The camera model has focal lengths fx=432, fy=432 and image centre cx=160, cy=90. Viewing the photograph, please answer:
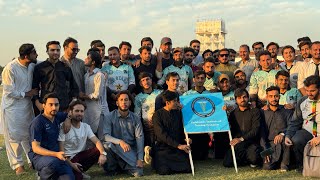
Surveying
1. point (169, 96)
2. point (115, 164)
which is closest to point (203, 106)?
point (169, 96)

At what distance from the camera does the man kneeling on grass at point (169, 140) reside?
7.88 m

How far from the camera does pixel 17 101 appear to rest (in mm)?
8062

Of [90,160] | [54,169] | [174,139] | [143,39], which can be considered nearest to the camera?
[54,169]

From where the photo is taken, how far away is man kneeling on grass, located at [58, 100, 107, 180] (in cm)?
727

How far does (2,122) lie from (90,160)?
77.9 inches

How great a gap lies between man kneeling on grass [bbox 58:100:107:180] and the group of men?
17mm

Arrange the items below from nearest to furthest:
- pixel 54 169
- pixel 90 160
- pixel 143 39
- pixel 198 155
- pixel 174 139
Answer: pixel 54 169
pixel 90 160
pixel 174 139
pixel 198 155
pixel 143 39

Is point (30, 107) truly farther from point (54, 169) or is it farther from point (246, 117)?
point (246, 117)

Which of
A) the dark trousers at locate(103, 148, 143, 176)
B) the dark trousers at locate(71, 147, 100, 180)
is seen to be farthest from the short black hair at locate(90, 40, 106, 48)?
the dark trousers at locate(71, 147, 100, 180)

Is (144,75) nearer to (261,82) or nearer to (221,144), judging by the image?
(221,144)

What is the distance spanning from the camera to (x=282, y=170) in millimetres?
7672

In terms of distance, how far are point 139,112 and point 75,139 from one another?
1.74m

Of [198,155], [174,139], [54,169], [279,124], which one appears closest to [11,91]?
[54,169]

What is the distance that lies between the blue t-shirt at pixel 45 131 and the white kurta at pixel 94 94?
1352mm
